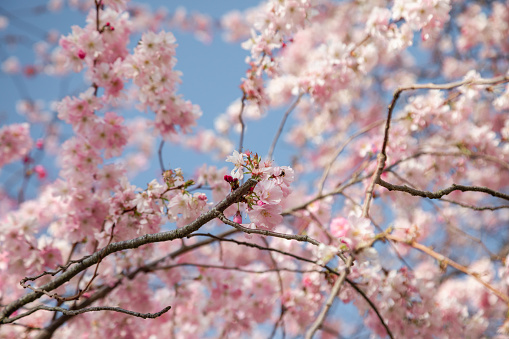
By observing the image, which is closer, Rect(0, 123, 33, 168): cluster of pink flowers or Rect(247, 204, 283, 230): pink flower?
Rect(247, 204, 283, 230): pink flower

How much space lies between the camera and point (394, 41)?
3141mm

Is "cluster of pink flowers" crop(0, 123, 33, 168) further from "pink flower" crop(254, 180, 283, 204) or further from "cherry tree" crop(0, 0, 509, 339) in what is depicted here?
"pink flower" crop(254, 180, 283, 204)

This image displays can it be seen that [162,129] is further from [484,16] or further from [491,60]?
[484,16]

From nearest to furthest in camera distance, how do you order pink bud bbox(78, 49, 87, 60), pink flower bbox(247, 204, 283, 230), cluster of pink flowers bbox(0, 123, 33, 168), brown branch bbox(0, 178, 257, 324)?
brown branch bbox(0, 178, 257, 324) → pink flower bbox(247, 204, 283, 230) → pink bud bbox(78, 49, 87, 60) → cluster of pink flowers bbox(0, 123, 33, 168)

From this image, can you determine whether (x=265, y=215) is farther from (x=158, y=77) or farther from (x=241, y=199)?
(x=158, y=77)

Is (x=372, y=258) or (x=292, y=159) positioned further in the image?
(x=292, y=159)

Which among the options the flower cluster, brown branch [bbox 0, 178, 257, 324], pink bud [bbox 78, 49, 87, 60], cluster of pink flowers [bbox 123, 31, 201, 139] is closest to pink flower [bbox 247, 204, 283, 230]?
the flower cluster

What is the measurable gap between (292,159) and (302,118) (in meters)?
2.10

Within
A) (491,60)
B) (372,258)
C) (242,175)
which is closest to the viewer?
(242,175)

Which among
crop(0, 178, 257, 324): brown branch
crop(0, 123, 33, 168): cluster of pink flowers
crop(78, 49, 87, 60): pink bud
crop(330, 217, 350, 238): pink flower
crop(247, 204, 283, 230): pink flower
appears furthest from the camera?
crop(0, 123, 33, 168): cluster of pink flowers

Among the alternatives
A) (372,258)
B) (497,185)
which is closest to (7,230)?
(372,258)

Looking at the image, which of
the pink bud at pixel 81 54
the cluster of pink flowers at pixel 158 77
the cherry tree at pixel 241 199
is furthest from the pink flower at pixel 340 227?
the pink bud at pixel 81 54

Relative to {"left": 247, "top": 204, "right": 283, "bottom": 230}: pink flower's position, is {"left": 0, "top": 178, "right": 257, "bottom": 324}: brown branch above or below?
below

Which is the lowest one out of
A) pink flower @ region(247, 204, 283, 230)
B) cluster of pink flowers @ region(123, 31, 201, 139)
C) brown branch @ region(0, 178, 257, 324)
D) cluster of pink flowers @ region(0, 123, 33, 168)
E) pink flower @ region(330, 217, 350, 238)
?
brown branch @ region(0, 178, 257, 324)
